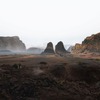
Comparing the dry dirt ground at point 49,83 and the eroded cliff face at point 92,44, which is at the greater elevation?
the eroded cliff face at point 92,44

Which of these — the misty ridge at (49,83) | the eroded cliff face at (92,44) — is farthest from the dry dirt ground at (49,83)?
the eroded cliff face at (92,44)

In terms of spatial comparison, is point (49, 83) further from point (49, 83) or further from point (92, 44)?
point (92, 44)

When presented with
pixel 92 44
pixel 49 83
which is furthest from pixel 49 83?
pixel 92 44

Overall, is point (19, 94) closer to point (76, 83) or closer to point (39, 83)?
point (39, 83)

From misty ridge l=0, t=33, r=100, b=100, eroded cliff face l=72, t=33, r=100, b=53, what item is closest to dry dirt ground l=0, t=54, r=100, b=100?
misty ridge l=0, t=33, r=100, b=100

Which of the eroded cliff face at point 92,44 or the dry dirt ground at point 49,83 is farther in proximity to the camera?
the eroded cliff face at point 92,44

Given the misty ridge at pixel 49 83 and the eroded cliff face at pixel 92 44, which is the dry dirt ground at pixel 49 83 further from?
the eroded cliff face at pixel 92 44

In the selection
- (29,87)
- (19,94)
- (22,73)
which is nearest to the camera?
(19,94)

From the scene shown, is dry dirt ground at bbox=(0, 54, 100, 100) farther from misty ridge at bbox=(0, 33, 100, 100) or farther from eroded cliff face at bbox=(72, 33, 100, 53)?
eroded cliff face at bbox=(72, 33, 100, 53)

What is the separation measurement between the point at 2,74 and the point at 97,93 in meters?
16.7

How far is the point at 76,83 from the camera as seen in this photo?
3269 centimetres

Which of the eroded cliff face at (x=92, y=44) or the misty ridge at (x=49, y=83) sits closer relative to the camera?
the misty ridge at (x=49, y=83)

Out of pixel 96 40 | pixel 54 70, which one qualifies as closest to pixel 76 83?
pixel 54 70

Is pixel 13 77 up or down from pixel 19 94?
up
